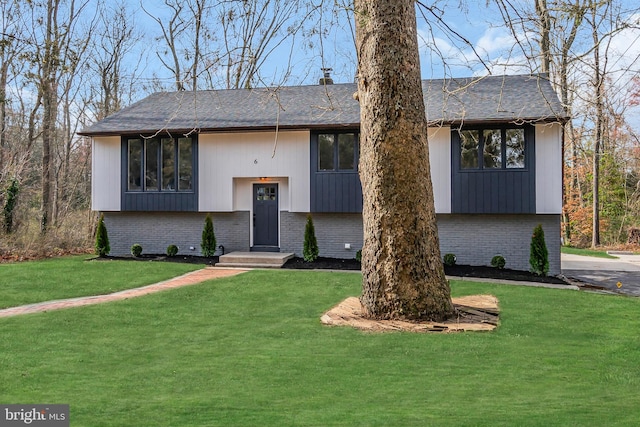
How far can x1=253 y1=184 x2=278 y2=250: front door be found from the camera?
1588cm

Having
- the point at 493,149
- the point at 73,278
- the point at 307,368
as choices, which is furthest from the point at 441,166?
the point at 307,368

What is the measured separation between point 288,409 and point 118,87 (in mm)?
24399

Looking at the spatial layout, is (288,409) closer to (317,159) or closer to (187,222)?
(317,159)

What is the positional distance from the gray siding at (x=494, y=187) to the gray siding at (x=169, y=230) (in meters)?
6.43

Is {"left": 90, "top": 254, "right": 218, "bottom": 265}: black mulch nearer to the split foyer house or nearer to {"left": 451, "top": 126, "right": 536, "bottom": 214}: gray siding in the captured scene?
the split foyer house

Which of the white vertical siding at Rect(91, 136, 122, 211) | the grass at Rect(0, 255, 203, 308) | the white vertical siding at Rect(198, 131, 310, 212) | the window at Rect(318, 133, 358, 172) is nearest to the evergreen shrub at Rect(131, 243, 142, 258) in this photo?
the white vertical siding at Rect(91, 136, 122, 211)

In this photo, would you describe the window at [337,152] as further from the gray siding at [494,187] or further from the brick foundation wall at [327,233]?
the gray siding at [494,187]

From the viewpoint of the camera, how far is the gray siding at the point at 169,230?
1597cm

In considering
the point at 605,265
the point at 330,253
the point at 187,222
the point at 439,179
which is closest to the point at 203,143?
the point at 187,222

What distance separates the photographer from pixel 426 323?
7109 mm

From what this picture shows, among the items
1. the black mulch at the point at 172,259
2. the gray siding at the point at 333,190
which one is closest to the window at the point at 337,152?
the gray siding at the point at 333,190

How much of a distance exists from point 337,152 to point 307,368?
10310 mm

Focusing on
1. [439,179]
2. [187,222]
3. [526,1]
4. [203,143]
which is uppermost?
[526,1]

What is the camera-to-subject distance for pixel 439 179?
46.7 ft
